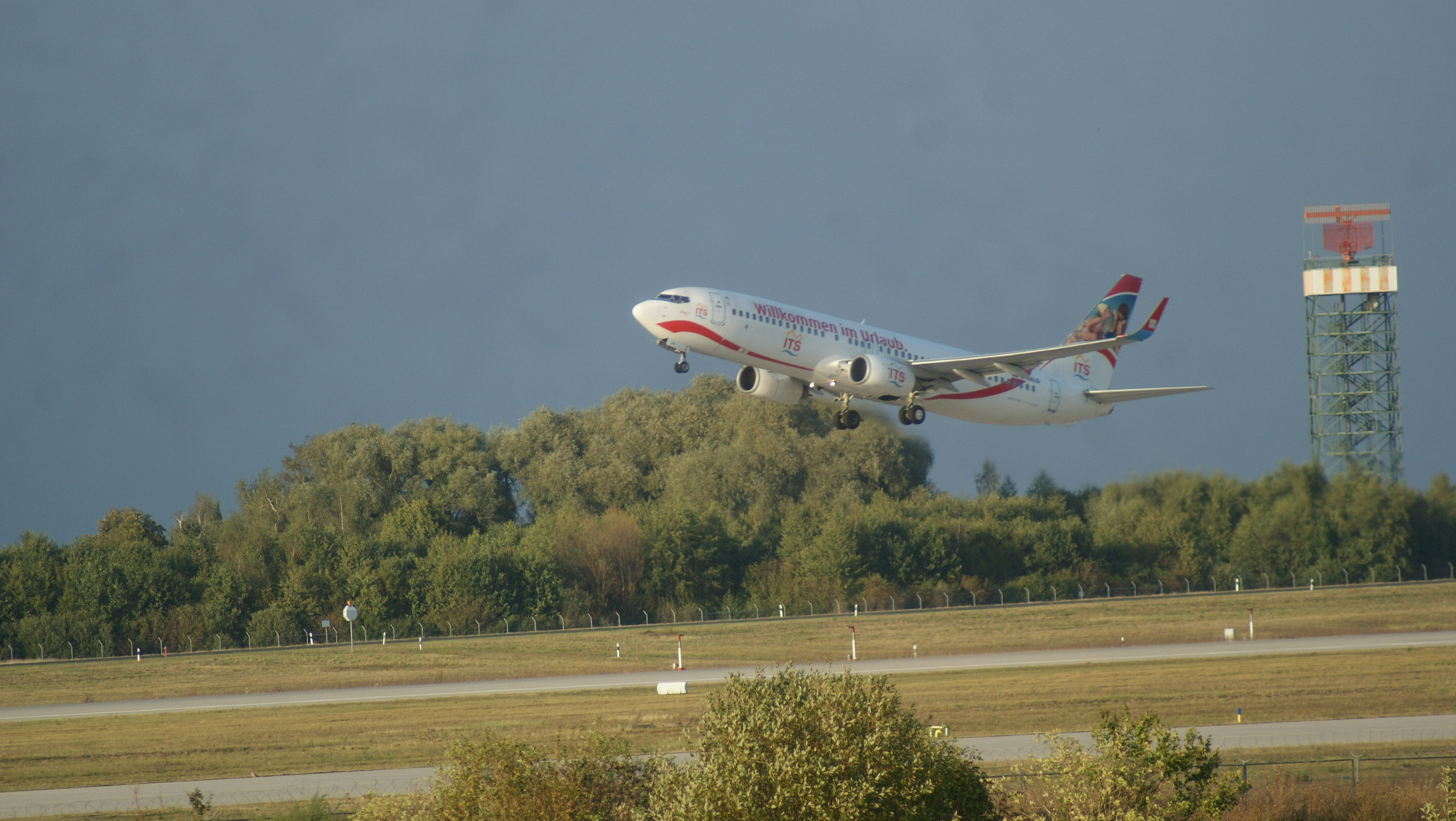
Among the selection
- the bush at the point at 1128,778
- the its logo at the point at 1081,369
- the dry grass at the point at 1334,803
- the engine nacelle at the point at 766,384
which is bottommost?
the dry grass at the point at 1334,803

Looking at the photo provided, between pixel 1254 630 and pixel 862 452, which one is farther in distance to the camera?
pixel 862 452

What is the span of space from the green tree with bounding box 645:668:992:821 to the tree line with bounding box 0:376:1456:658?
3563 centimetres

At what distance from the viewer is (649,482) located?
88.6 metres

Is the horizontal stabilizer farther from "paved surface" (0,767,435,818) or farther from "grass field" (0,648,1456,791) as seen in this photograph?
"paved surface" (0,767,435,818)

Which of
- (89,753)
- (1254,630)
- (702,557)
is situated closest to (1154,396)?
(1254,630)

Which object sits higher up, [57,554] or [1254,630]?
[57,554]

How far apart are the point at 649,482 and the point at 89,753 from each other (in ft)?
200

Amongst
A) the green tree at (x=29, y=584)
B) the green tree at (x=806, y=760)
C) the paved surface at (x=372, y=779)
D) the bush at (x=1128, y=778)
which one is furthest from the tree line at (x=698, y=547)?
the green tree at (x=806, y=760)

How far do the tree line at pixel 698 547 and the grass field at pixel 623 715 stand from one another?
1578 cm

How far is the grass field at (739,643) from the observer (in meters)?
42.6

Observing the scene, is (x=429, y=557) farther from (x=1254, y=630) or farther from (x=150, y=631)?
(x=1254, y=630)

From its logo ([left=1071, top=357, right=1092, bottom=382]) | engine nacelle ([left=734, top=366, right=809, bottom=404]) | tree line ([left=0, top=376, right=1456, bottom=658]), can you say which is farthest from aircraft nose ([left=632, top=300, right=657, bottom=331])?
its logo ([left=1071, top=357, right=1092, bottom=382])

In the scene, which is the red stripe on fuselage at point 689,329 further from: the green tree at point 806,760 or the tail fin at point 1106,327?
the green tree at point 806,760

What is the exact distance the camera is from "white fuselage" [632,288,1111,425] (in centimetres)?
3422
